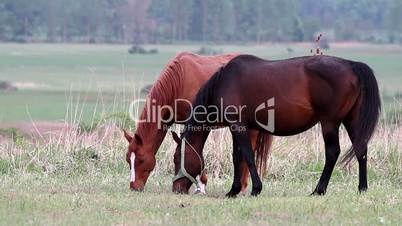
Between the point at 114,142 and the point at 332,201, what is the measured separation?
14.3ft

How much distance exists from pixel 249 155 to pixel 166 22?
206ft

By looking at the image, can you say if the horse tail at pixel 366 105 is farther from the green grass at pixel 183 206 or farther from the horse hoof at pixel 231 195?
the horse hoof at pixel 231 195

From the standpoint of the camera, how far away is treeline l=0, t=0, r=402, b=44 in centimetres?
6575

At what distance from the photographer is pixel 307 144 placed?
12672 millimetres

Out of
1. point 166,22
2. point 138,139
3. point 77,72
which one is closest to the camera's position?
point 138,139

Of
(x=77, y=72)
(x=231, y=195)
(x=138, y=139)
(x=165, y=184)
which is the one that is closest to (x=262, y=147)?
(x=231, y=195)

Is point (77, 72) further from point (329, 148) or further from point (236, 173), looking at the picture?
point (329, 148)

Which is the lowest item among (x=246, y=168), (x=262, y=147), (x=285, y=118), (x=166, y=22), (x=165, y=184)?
(x=166, y=22)

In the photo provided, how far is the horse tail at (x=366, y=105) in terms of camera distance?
946cm

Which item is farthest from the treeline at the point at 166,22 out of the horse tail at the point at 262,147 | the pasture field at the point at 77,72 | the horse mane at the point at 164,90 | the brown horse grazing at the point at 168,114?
the horse tail at the point at 262,147

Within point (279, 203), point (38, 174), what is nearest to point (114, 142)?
point (38, 174)

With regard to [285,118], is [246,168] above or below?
below

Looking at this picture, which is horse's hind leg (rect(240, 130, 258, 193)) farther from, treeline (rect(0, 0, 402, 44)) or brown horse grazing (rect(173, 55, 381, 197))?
treeline (rect(0, 0, 402, 44))

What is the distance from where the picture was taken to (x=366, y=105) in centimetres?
948
